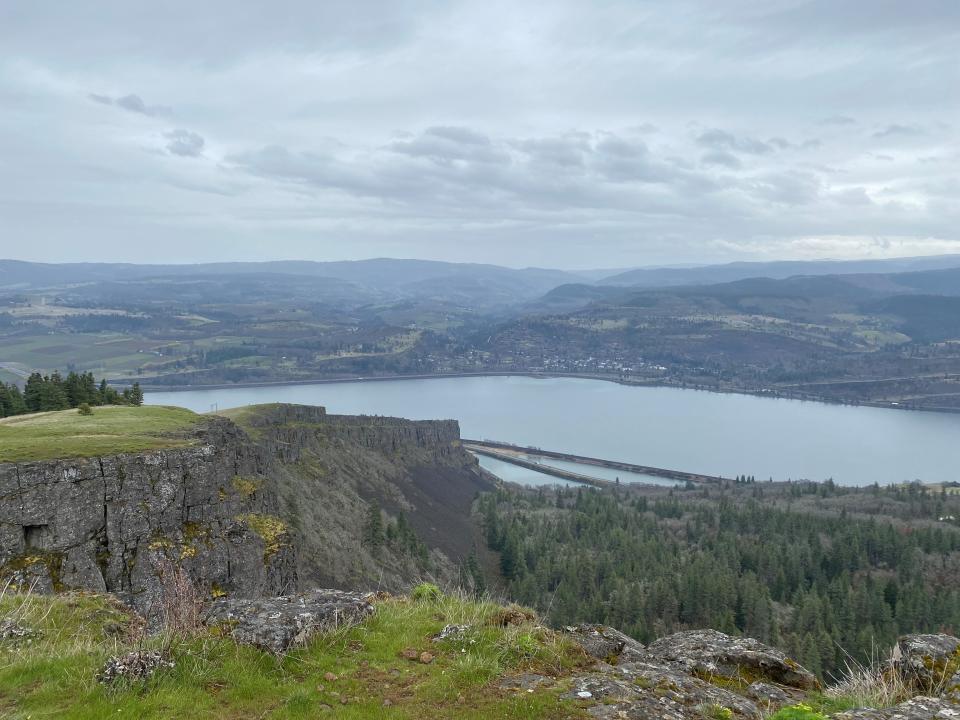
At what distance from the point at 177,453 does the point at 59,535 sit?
469cm

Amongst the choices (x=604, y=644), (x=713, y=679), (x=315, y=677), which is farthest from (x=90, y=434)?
(x=713, y=679)

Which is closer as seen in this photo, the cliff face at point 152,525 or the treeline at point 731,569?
the cliff face at point 152,525

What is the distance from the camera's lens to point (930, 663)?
891 cm

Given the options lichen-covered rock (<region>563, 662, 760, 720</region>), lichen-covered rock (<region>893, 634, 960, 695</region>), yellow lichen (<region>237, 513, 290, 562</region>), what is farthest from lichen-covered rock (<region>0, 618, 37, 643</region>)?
yellow lichen (<region>237, 513, 290, 562</region>)

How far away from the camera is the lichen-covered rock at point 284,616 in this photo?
9055mm

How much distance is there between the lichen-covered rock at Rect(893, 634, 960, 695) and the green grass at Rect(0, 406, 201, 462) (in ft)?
78.1

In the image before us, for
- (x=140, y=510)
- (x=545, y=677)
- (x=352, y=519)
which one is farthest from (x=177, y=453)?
(x=352, y=519)

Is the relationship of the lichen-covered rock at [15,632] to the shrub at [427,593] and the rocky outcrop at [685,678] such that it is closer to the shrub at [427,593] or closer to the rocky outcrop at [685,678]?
the shrub at [427,593]

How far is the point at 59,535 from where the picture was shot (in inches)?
808

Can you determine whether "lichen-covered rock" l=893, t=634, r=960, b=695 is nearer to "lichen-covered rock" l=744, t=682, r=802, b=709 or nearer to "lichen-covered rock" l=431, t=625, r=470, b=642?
"lichen-covered rock" l=744, t=682, r=802, b=709

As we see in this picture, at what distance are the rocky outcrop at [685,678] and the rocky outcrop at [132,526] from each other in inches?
563

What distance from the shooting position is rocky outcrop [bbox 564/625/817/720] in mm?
7883

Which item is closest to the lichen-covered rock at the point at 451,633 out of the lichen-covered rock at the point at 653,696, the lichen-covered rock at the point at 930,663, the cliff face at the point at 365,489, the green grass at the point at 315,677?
the green grass at the point at 315,677

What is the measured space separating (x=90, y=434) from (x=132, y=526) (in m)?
5.84
